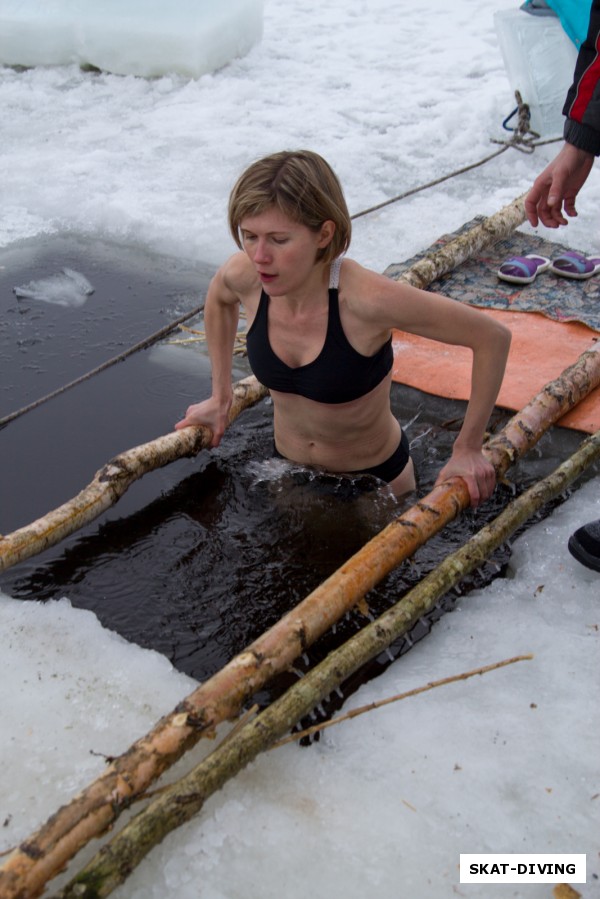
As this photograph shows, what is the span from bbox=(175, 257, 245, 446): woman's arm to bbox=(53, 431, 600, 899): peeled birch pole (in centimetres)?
114

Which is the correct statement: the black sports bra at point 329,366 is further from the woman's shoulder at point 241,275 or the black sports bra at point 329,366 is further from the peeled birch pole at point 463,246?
the peeled birch pole at point 463,246

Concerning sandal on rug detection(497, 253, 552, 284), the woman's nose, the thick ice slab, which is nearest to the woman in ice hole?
the woman's nose

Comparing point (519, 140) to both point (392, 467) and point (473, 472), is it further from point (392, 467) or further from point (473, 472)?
point (473, 472)

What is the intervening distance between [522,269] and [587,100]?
2119mm

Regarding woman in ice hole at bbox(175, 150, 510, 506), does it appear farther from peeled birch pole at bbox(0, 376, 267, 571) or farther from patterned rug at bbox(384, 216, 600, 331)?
patterned rug at bbox(384, 216, 600, 331)

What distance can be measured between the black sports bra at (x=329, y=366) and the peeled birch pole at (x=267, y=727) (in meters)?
0.62

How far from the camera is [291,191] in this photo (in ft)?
8.05

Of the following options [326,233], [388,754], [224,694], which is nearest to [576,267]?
[326,233]

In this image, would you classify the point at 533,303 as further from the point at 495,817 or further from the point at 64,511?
the point at 495,817

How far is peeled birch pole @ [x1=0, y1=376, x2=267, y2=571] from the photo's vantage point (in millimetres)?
2758

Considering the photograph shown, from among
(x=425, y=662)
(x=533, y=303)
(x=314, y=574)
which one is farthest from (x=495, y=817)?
(x=533, y=303)

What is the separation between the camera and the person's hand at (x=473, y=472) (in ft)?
9.66

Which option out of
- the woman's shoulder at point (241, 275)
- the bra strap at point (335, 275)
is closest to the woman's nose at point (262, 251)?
the bra strap at point (335, 275)

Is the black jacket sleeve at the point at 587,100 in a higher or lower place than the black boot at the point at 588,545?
higher
